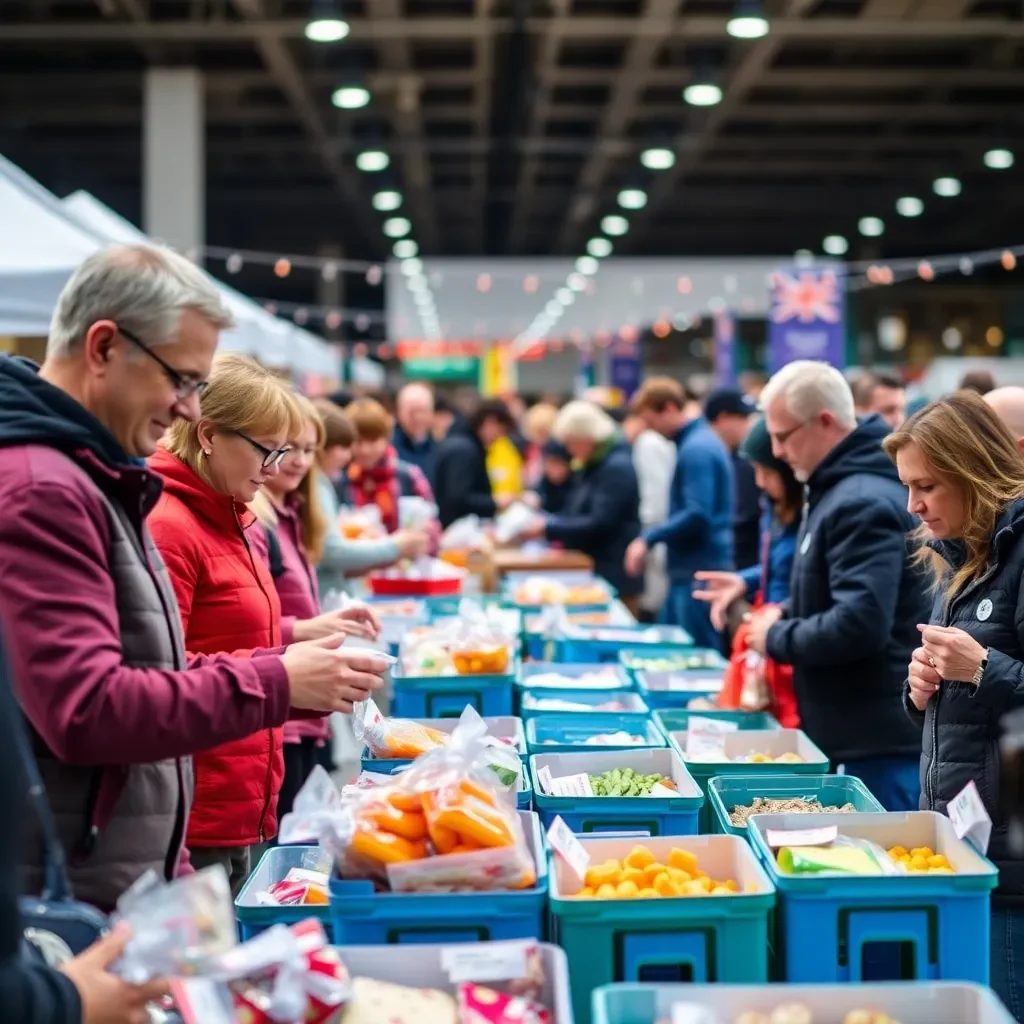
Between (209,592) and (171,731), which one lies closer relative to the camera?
(171,731)

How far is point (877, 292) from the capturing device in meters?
31.2

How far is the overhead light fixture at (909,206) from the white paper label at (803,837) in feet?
69.4

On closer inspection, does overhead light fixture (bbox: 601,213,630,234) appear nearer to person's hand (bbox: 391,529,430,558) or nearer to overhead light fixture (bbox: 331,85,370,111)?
overhead light fixture (bbox: 331,85,370,111)

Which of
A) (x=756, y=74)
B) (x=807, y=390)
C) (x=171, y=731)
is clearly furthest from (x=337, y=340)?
(x=171, y=731)

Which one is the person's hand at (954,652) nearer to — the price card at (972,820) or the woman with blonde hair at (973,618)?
the woman with blonde hair at (973,618)

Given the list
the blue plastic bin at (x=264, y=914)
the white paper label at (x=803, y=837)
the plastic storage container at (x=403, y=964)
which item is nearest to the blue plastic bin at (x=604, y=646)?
the white paper label at (x=803, y=837)

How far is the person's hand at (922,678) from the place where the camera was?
2845 mm

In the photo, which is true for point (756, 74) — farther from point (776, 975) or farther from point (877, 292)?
point (877, 292)

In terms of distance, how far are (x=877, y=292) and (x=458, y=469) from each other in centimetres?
2356

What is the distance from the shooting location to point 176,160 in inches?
531

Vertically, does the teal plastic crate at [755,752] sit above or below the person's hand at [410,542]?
below

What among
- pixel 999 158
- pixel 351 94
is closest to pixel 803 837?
pixel 351 94

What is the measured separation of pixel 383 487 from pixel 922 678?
470cm

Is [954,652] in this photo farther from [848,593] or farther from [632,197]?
[632,197]
